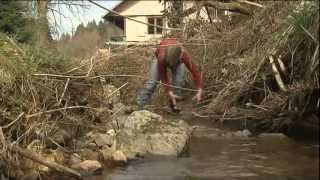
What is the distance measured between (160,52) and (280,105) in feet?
8.24

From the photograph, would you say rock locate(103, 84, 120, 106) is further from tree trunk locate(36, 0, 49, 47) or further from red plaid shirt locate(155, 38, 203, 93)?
tree trunk locate(36, 0, 49, 47)

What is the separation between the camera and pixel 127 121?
11297mm

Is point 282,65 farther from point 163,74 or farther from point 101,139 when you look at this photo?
point 101,139

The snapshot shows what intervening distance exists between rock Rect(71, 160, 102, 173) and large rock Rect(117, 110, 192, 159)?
1.00m

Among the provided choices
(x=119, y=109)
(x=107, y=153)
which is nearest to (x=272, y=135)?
(x=119, y=109)

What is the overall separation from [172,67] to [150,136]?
4.09 ft

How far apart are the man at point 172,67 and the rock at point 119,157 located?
1.17 meters

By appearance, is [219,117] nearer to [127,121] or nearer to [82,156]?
[127,121]

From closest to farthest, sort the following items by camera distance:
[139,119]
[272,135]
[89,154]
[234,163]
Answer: [89,154], [234,163], [139,119], [272,135]

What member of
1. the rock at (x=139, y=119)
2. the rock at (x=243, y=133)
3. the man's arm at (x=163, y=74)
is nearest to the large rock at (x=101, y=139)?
the rock at (x=139, y=119)

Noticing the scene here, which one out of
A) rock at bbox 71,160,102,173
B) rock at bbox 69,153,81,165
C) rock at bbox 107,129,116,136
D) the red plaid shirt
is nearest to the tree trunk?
rock at bbox 107,129,116,136

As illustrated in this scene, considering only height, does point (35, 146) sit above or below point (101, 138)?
above

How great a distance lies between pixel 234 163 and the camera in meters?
10.4

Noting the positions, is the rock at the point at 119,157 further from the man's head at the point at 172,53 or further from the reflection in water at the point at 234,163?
the man's head at the point at 172,53
